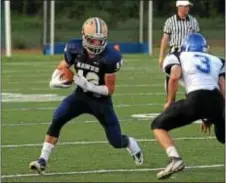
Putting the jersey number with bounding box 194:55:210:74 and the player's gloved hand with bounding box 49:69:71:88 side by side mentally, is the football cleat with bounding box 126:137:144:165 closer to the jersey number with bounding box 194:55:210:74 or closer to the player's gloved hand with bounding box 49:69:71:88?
the player's gloved hand with bounding box 49:69:71:88

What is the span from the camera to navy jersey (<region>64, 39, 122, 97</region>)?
25.4 feet

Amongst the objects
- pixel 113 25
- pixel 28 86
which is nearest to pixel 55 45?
pixel 113 25

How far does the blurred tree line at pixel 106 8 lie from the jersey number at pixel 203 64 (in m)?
33.2

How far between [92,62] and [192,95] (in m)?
1.00

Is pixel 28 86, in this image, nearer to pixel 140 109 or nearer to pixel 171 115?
pixel 140 109

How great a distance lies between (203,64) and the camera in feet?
24.1

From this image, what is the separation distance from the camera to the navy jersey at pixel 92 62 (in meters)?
7.75

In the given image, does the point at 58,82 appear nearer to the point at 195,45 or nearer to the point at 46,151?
the point at 46,151

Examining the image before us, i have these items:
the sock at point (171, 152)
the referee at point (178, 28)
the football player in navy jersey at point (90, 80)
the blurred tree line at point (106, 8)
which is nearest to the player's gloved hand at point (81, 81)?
the football player in navy jersey at point (90, 80)

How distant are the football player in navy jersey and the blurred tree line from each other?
32.7m

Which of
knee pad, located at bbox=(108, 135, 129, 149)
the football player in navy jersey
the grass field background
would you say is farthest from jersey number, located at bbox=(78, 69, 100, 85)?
the grass field background

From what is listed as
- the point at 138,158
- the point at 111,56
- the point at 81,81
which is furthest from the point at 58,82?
the point at 138,158

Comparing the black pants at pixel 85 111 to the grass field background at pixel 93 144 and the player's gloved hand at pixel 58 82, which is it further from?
the grass field background at pixel 93 144

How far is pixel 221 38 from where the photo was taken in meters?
38.7
